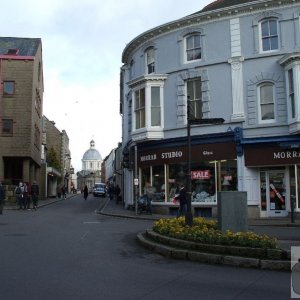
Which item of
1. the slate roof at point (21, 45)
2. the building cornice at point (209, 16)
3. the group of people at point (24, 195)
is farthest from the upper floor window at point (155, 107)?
the slate roof at point (21, 45)

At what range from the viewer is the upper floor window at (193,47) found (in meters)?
25.7

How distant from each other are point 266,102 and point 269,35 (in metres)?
3.44

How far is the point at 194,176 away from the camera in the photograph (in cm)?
2489

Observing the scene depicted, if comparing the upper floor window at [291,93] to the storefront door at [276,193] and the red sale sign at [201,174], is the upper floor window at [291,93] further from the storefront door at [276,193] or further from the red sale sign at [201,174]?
the red sale sign at [201,174]

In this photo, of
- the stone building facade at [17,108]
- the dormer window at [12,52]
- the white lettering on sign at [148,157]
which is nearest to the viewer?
the white lettering on sign at [148,157]

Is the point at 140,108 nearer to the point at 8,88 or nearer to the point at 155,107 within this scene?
the point at 155,107

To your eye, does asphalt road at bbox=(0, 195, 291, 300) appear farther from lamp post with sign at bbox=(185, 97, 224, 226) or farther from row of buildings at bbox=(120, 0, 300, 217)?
row of buildings at bbox=(120, 0, 300, 217)

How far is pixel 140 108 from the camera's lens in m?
27.0

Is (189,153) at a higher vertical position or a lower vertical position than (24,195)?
higher

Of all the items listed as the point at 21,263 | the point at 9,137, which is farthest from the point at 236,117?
the point at 9,137

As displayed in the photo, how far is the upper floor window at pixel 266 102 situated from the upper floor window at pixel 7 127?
22.1 meters

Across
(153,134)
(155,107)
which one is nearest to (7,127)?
(155,107)

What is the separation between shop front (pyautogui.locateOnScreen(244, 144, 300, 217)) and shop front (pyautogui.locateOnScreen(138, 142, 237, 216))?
4.04 ft

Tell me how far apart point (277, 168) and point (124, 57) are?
44.7 ft
